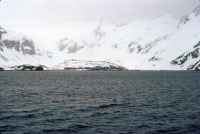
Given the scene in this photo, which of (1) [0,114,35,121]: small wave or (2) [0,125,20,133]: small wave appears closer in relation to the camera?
(2) [0,125,20,133]: small wave

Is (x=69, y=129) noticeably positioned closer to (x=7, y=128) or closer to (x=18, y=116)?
(x=7, y=128)

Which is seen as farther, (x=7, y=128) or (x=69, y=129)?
(x=69, y=129)

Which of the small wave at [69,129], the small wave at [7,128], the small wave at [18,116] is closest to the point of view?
the small wave at [69,129]

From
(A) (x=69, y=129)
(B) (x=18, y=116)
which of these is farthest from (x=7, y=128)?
(B) (x=18, y=116)

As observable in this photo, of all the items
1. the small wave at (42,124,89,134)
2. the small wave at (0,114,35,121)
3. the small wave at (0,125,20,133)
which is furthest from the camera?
the small wave at (0,114,35,121)

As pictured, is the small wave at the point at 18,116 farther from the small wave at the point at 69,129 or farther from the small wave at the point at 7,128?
the small wave at the point at 69,129

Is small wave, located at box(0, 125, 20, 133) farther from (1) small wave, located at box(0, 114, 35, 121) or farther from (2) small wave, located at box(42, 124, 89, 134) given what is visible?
(1) small wave, located at box(0, 114, 35, 121)

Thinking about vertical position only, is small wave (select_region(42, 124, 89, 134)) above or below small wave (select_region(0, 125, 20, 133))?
below

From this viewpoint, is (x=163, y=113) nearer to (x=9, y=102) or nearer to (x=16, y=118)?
(x=16, y=118)

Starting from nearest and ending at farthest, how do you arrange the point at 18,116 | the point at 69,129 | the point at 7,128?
the point at 7,128, the point at 69,129, the point at 18,116

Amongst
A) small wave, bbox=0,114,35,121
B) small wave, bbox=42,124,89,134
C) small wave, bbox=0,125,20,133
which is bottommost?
small wave, bbox=42,124,89,134

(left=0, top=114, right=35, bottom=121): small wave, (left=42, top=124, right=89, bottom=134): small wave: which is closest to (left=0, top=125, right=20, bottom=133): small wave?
(left=42, top=124, right=89, bottom=134): small wave

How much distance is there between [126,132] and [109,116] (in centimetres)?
1533

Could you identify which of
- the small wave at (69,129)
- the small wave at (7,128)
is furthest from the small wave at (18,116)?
the small wave at (69,129)
